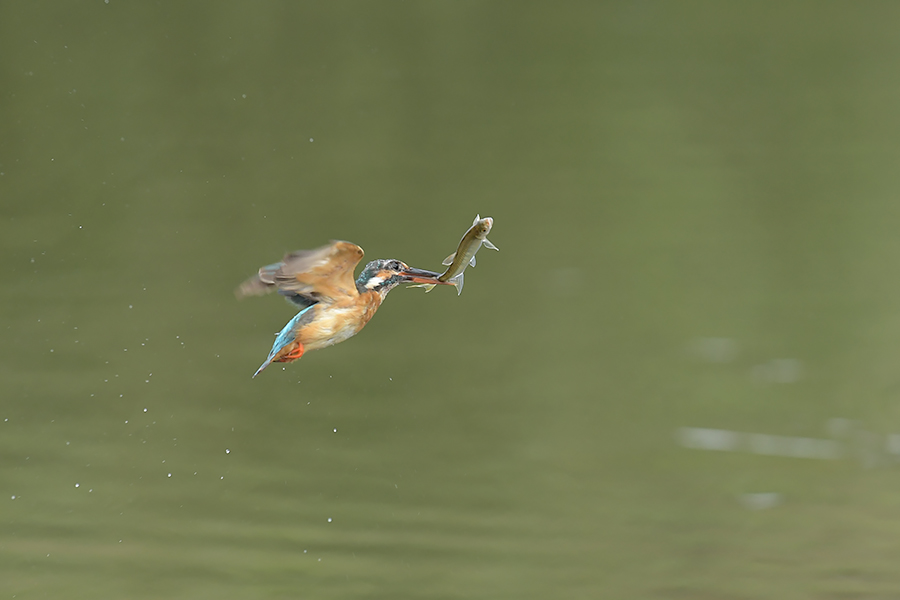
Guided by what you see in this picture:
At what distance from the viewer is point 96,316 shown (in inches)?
231

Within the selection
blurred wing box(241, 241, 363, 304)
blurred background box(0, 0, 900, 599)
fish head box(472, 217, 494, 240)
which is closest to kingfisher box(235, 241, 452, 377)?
blurred wing box(241, 241, 363, 304)

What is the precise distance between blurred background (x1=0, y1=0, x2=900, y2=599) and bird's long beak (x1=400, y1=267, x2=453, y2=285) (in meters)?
1.18

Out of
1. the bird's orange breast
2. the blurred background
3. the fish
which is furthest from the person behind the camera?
the blurred background

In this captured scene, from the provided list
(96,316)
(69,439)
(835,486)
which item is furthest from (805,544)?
(96,316)

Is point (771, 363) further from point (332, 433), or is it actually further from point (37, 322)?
point (37, 322)

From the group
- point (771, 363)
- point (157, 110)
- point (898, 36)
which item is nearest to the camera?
point (771, 363)

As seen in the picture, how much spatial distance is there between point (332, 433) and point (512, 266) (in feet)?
7.71

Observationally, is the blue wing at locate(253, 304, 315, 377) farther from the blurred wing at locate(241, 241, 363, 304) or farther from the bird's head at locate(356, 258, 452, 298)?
the bird's head at locate(356, 258, 452, 298)

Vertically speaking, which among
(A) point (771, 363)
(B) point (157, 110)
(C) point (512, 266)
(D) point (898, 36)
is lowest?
(A) point (771, 363)

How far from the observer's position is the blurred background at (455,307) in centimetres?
432

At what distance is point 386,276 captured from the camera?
128 inches

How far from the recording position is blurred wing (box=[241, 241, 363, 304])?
2826 mm

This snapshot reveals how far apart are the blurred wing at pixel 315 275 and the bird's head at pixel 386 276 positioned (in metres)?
0.07

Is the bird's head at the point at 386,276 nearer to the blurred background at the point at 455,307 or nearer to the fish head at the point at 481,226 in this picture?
the fish head at the point at 481,226
